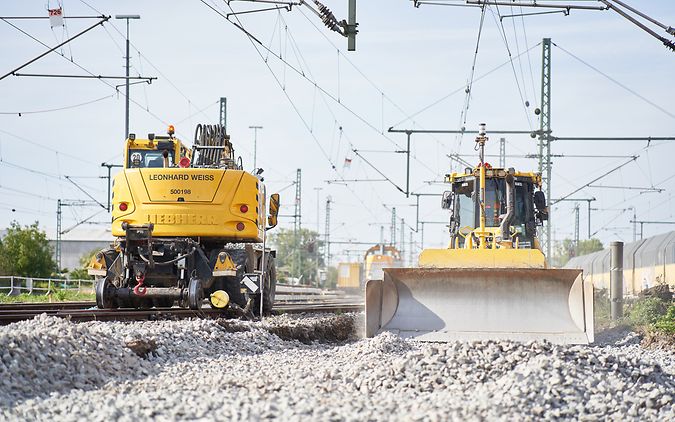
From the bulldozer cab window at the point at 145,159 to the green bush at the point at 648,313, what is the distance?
8.89m

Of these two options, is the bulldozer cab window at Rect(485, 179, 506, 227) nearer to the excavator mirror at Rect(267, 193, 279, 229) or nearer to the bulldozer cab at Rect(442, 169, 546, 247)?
the bulldozer cab at Rect(442, 169, 546, 247)

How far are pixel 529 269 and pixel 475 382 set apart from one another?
14.0 ft

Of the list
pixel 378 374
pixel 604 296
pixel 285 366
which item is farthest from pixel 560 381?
pixel 604 296

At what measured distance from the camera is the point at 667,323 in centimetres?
1644

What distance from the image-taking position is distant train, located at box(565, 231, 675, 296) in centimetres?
3069

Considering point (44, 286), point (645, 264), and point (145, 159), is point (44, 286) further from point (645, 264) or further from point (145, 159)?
point (145, 159)

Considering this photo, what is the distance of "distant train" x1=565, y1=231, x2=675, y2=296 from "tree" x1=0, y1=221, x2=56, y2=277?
26165 mm

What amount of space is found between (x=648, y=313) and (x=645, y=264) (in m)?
16.4

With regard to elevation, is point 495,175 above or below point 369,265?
above

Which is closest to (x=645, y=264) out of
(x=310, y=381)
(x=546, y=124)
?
(x=546, y=124)

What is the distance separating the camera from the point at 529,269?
12102 mm

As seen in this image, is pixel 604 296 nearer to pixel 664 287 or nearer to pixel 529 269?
pixel 664 287

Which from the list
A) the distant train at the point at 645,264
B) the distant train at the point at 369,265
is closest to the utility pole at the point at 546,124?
the distant train at the point at 645,264

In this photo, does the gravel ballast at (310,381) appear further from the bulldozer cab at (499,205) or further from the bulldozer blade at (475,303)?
the bulldozer cab at (499,205)
